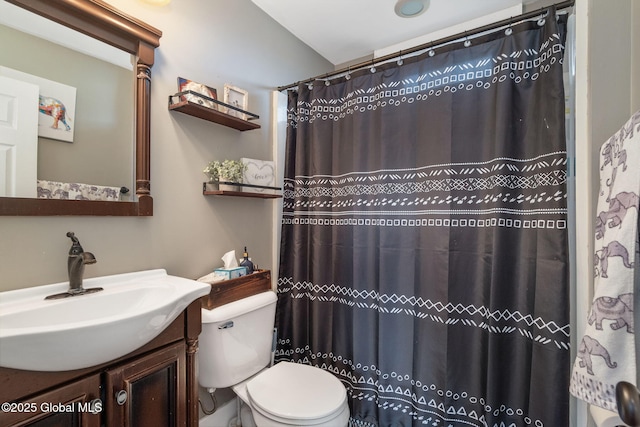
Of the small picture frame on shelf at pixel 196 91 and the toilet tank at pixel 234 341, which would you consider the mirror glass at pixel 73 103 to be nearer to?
the small picture frame on shelf at pixel 196 91

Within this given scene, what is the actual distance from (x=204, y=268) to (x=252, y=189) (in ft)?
1.60

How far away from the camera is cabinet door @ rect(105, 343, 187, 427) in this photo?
0.80 metres

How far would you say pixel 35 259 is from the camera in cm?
92

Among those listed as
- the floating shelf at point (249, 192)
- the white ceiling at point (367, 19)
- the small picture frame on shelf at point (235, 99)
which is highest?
the white ceiling at point (367, 19)

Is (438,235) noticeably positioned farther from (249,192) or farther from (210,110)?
(210,110)

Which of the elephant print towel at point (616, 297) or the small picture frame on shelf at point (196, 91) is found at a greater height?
the small picture frame on shelf at point (196, 91)

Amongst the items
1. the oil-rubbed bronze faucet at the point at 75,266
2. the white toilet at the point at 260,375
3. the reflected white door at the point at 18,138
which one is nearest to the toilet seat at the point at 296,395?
the white toilet at the point at 260,375

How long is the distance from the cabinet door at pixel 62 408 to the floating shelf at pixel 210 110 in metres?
1.06

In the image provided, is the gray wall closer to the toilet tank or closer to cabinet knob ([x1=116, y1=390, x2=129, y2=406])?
the toilet tank

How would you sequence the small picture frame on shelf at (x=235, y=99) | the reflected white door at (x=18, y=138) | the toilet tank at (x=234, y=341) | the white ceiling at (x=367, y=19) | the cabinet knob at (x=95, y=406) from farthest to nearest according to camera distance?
the white ceiling at (x=367, y=19) < the small picture frame on shelf at (x=235, y=99) < the toilet tank at (x=234, y=341) < the reflected white door at (x=18, y=138) < the cabinet knob at (x=95, y=406)

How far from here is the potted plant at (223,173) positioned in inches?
54.4

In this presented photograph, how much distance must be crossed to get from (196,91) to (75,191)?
2.17 feet

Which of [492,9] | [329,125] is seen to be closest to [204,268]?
[329,125]

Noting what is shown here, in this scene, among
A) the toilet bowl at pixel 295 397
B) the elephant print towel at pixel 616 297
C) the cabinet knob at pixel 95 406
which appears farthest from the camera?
the toilet bowl at pixel 295 397
